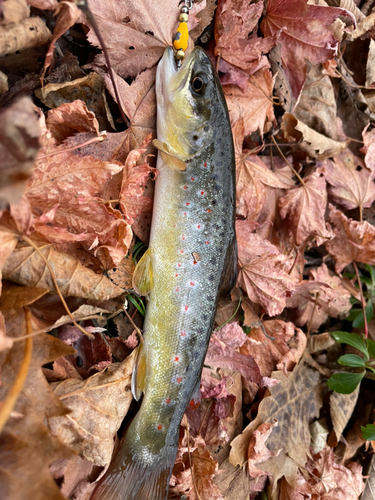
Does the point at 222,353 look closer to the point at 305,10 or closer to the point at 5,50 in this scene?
the point at 5,50

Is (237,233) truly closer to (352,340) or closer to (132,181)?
(132,181)

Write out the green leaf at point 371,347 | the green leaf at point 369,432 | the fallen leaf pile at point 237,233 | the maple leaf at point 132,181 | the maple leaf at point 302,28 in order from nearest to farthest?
1. the fallen leaf pile at point 237,233
2. the maple leaf at point 132,181
3. the maple leaf at point 302,28
4. the green leaf at point 369,432
5. the green leaf at point 371,347

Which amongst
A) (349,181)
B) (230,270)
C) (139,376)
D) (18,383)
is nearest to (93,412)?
(139,376)

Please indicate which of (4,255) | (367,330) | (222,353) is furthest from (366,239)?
(4,255)

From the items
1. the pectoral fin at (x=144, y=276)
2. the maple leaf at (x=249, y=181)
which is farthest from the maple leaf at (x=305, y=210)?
the pectoral fin at (x=144, y=276)

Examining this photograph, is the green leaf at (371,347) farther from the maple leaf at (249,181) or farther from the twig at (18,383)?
the twig at (18,383)

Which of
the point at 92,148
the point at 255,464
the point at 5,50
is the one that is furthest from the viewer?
the point at 255,464

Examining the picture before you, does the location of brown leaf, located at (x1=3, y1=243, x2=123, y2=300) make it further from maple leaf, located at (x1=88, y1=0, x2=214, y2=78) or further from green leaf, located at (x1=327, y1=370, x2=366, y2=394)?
green leaf, located at (x1=327, y1=370, x2=366, y2=394)
